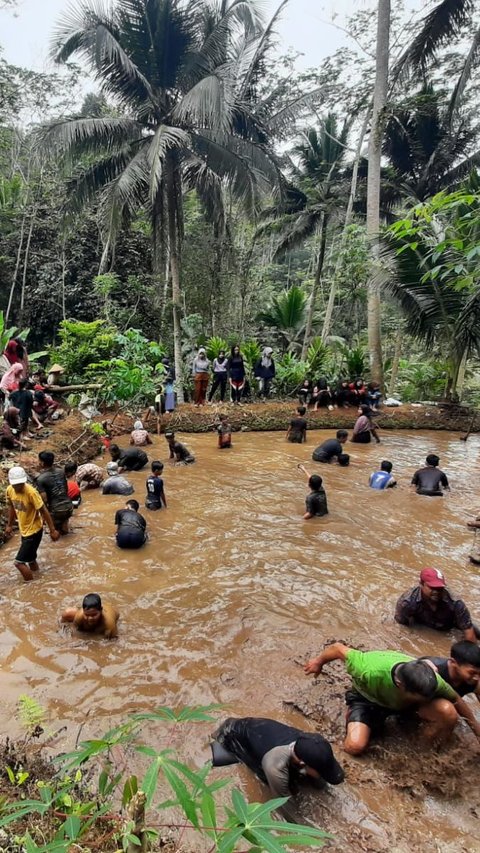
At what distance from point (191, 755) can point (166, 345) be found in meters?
16.8

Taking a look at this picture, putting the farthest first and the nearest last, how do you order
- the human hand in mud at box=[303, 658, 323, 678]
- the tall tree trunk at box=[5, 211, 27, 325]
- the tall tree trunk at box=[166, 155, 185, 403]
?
the tall tree trunk at box=[5, 211, 27, 325] → the tall tree trunk at box=[166, 155, 185, 403] → the human hand in mud at box=[303, 658, 323, 678]

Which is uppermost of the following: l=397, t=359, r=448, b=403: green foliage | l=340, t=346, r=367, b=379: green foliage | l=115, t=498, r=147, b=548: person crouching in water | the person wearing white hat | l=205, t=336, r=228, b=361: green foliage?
l=205, t=336, r=228, b=361: green foliage

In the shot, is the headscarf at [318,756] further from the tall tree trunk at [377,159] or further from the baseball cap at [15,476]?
the tall tree trunk at [377,159]

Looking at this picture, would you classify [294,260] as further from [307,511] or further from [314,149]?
[307,511]

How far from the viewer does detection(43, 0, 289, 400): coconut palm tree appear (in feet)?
42.0

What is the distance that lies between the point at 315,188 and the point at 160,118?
310 inches

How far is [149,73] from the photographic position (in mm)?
13820

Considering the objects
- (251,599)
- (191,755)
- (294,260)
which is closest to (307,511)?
(251,599)

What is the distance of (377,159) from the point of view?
15.8m

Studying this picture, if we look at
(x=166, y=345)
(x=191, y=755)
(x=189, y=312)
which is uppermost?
(x=189, y=312)

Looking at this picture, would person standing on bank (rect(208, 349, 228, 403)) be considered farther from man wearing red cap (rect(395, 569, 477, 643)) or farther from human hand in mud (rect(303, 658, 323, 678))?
human hand in mud (rect(303, 658, 323, 678))

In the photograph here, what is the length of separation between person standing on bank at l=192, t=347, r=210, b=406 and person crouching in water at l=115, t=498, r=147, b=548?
27.3 ft

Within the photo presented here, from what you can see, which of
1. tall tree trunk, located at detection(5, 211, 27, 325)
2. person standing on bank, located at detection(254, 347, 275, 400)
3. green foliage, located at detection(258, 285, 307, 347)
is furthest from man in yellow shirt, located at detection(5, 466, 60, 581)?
green foliage, located at detection(258, 285, 307, 347)

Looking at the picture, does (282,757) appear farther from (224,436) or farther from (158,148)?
(158,148)
